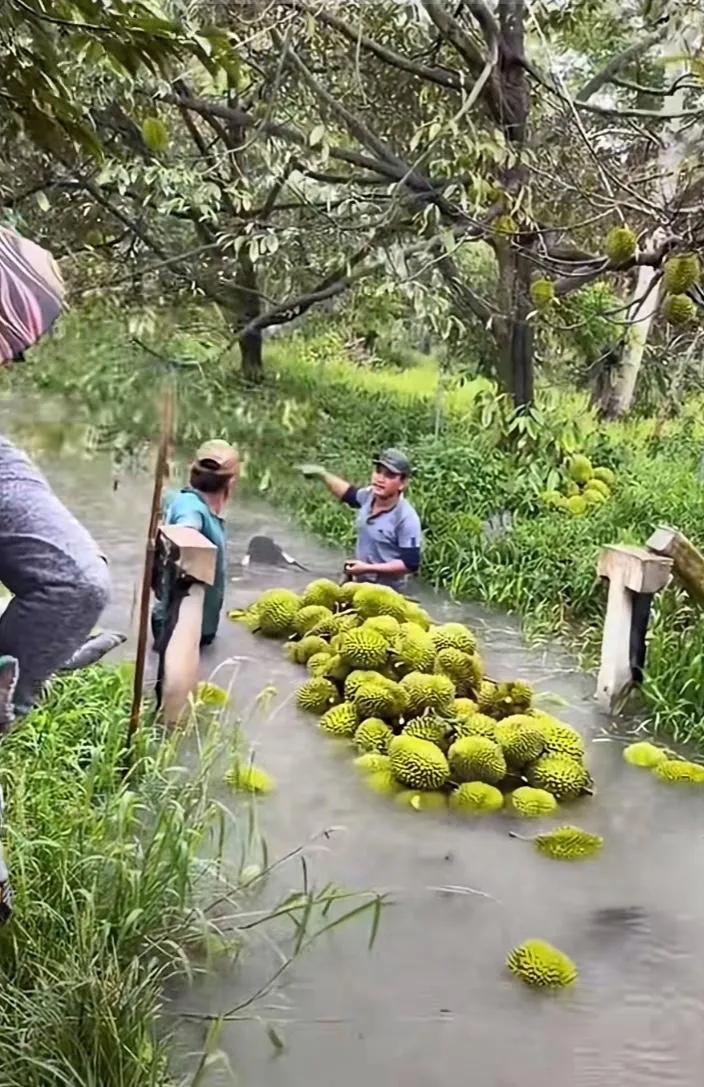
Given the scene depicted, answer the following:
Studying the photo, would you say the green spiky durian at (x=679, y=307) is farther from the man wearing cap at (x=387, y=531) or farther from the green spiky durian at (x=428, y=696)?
the man wearing cap at (x=387, y=531)

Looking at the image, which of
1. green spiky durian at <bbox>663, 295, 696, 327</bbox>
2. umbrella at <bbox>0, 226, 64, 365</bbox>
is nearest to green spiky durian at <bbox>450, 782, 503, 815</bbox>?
green spiky durian at <bbox>663, 295, 696, 327</bbox>

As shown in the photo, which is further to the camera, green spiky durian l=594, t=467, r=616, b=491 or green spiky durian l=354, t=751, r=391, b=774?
green spiky durian l=594, t=467, r=616, b=491

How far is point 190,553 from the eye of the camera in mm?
1339

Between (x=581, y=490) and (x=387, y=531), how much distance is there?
0.58 metres

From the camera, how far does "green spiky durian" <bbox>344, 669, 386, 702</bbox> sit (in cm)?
146

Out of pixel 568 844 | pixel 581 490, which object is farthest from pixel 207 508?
pixel 581 490

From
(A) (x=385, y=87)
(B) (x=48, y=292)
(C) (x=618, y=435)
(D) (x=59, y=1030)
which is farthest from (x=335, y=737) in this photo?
(A) (x=385, y=87)

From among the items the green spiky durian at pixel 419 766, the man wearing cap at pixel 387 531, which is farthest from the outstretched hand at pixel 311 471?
the green spiky durian at pixel 419 766

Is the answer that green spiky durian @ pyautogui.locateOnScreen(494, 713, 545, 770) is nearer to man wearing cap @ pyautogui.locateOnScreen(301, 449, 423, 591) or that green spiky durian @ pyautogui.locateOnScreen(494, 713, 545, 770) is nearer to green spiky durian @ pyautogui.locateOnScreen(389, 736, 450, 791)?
green spiky durian @ pyautogui.locateOnScreen(389, 736, 450, 791)

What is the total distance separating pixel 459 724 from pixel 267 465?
76 cm

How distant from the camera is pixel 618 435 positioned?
2.52 m

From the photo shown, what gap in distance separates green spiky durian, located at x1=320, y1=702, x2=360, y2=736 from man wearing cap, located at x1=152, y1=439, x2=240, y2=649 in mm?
209

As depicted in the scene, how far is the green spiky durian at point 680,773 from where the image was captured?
1448 millimetres

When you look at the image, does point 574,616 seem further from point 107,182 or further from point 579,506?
point 107,182
